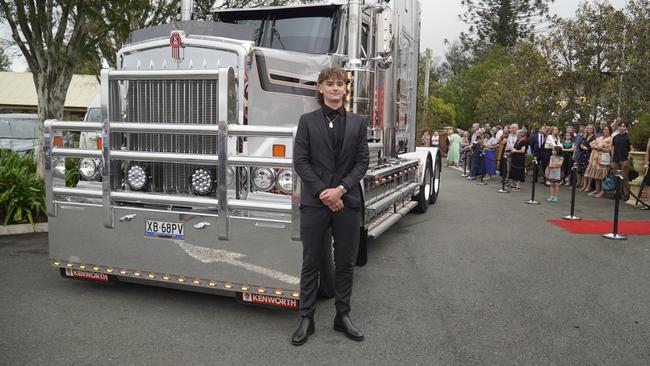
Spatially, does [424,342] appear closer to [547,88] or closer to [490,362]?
[490,362]

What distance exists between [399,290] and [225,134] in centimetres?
246

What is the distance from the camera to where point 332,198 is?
4.16 m

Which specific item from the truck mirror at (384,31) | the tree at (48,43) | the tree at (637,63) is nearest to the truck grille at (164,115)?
the truck mirror at (384,31)

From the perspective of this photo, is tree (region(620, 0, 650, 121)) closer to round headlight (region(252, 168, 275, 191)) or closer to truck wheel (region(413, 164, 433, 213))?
truck wheel (region(413, 164, 433, 213))

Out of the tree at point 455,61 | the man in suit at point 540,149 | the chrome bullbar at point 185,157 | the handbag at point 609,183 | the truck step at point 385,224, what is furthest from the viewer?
the tree at point 455,61

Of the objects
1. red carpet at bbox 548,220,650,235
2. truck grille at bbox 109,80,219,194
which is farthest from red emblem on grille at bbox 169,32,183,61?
red carpet at bbox 548,220,650,235

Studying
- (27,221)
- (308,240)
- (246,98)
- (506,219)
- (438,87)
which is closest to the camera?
(308,240)

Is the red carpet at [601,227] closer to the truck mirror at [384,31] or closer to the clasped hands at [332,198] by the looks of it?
the truck mirror at [384,31]

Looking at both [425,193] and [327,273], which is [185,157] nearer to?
[327,273]

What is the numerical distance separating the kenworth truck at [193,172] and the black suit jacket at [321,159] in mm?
231

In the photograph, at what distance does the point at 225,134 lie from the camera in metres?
4.65

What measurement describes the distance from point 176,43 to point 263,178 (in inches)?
63.2

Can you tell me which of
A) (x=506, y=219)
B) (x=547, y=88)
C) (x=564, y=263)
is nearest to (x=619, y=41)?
(x=547, y=88)

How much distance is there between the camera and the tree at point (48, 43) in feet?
31.3
